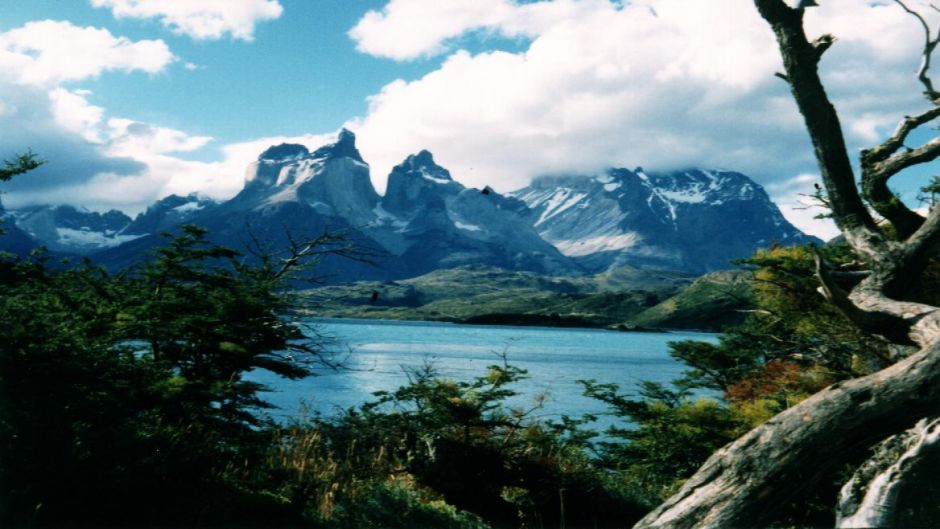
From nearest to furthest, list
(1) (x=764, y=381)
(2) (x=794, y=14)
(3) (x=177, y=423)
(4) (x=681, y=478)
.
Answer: (2) (x=794, y=14)
(3) (x=177, y=423)
(4) (x=681, y=478)
(1) (x=764, y=381)

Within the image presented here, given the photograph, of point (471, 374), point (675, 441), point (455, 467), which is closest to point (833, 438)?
point (455, 467)

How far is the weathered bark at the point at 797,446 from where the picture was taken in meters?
3.56

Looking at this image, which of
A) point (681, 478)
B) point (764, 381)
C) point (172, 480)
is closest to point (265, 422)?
point (172, 480)

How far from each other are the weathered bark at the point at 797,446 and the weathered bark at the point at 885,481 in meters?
0.24

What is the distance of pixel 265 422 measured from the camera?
10.8m

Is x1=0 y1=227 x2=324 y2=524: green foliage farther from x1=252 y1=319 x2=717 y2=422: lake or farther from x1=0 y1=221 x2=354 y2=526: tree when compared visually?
x1=252 y1=319 x2=717 y2=422: lake

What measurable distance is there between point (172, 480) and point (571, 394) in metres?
44.6

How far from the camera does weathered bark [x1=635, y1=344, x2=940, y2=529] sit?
140 inches

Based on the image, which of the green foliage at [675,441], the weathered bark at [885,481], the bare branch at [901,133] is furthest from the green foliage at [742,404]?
the weathered bark at [885,481]

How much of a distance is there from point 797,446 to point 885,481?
0.61 meters

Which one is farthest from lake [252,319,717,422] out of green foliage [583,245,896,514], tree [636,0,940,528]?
tree [636,0,940,528]

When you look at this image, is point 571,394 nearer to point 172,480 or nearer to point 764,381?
point 764,381

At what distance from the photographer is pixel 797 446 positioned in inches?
142

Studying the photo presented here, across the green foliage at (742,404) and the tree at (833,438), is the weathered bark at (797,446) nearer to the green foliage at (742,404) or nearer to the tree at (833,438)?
the tree at (833,438)
